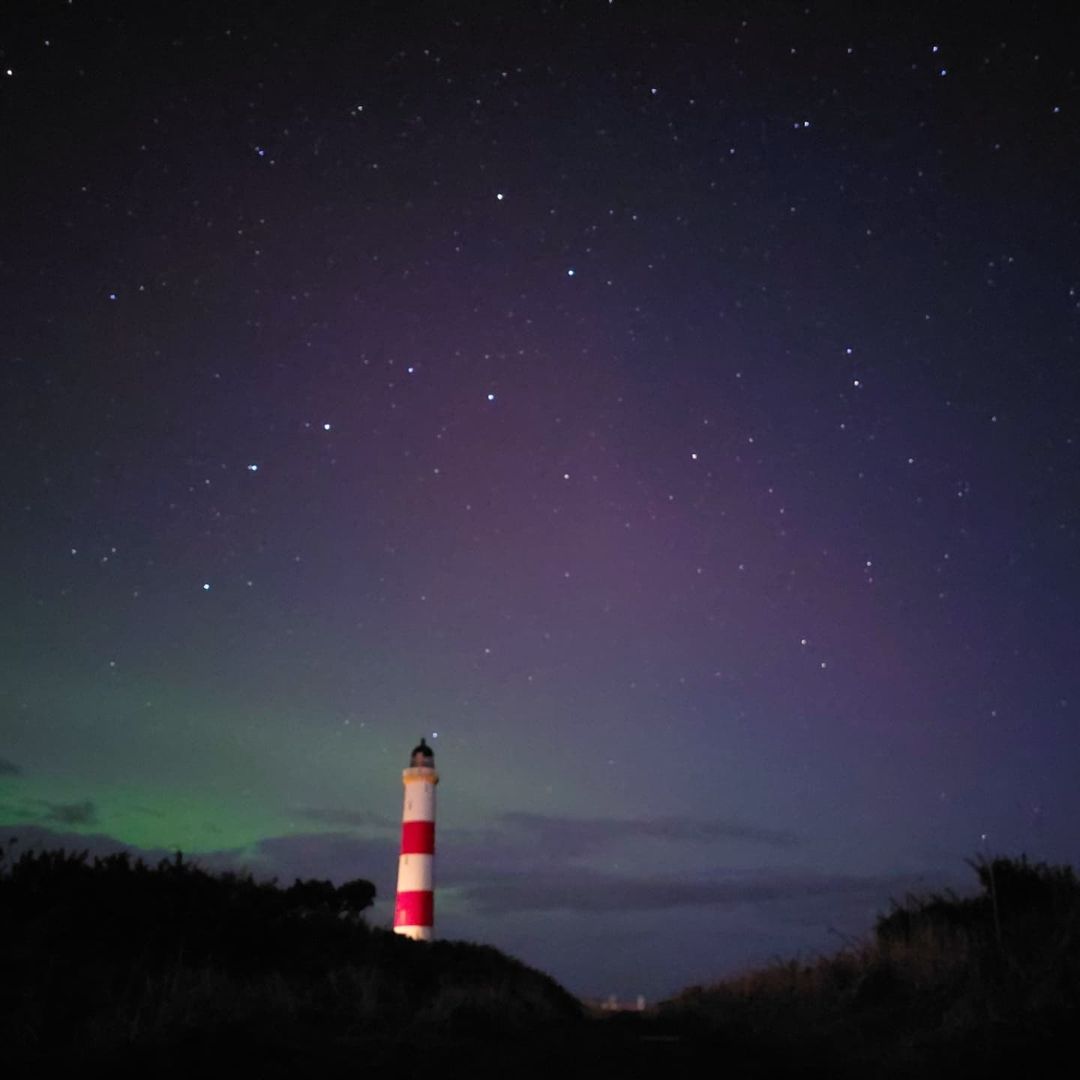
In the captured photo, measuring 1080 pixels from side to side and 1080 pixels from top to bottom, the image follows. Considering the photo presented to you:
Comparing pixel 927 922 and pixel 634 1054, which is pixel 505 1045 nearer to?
pixel 634 1054

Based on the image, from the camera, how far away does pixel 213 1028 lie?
22.6 ft

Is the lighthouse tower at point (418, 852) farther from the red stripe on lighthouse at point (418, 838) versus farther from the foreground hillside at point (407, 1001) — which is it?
the foreground hillside at point (407, 1001)

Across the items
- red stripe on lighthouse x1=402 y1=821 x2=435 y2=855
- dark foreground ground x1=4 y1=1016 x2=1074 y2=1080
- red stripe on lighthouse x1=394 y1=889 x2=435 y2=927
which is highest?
red stripe on lighthouse x1=402 y1=821 x2=435 y2=855

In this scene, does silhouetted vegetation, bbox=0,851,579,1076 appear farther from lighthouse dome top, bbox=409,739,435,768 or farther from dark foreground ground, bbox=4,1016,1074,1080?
lighthouse dome top, bbox=409,739,435,768

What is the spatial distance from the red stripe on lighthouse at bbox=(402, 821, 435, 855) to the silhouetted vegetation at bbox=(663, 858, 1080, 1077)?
62.6ft

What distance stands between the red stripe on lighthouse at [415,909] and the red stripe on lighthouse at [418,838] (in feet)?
4.49

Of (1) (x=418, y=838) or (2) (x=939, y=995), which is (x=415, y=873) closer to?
(1) (x=418, y=838)

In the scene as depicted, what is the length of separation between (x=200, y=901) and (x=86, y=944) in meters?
2.66

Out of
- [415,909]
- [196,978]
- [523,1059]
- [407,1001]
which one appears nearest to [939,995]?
[523,1059]

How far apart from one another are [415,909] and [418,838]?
2.34 m

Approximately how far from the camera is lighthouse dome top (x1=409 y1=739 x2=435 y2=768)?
3375 centimetres

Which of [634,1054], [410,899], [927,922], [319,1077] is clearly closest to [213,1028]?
[319,1077]

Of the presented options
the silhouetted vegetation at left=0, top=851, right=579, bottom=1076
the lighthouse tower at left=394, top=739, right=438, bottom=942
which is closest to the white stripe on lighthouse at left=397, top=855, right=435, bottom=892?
the lighthouse tower at left=394, top=739, right=438, bottom=942

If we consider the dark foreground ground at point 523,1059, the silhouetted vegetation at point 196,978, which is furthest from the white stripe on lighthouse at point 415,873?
the dark foreground ground at point 523,1059
